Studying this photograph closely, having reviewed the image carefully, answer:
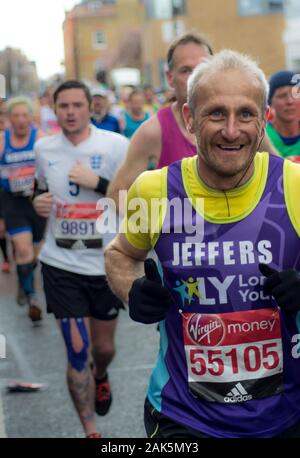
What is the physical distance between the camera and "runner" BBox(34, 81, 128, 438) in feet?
16.6

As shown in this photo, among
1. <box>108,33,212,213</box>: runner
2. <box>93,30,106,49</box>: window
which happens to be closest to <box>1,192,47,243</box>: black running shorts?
<box>108,33,212,213</box>: runner

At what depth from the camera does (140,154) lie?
165 inches

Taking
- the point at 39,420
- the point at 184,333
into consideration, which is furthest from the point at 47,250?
the point at 184,333

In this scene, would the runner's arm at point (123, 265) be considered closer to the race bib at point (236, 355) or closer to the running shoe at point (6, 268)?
the race bib at point (236, 355)

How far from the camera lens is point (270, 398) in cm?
273

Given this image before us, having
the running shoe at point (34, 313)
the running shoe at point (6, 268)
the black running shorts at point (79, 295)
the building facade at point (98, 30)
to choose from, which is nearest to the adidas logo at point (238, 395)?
the black running shorts at point (79, 295)

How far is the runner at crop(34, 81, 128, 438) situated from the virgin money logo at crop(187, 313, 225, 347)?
2.25 metres

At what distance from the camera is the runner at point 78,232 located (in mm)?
5047

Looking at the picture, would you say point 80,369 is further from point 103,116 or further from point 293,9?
point 293,9

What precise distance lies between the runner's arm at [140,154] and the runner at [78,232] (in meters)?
0.87

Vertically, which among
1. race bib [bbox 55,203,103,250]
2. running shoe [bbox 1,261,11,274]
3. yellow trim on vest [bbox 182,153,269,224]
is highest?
yellow trim on vest [bbox 182,153,269,224]

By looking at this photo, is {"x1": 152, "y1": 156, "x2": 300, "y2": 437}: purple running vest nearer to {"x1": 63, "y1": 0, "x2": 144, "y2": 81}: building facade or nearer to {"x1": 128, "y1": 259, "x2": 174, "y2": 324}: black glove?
{"x1": 128, "y1": 259, "x2": 174, "y2": 324}: black glove
